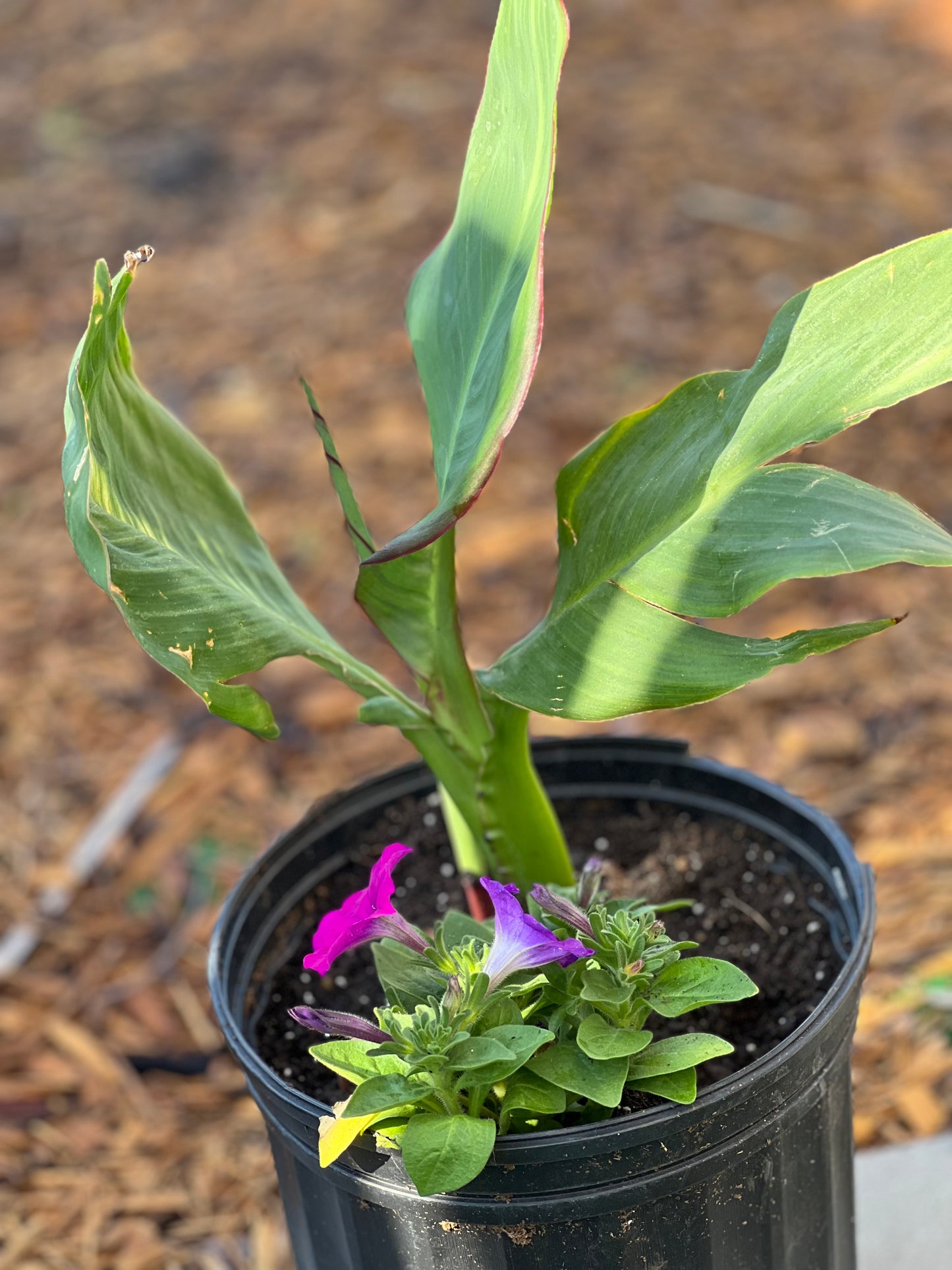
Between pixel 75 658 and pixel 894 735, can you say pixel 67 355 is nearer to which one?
pixel 75 658

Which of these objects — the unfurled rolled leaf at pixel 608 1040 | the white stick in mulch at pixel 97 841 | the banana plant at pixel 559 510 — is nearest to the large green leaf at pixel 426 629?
the banana plant at pixel 559 510

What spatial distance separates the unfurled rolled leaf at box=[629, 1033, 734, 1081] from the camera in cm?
71

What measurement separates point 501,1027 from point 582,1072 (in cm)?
5

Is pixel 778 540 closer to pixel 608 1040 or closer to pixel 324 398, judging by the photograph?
pixel 608 1040

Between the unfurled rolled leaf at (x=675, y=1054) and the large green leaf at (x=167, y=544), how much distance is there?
29cm

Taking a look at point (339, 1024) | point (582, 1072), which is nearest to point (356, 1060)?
point (339, 1024)

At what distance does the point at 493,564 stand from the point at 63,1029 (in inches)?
42.2

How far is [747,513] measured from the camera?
2.45 feet

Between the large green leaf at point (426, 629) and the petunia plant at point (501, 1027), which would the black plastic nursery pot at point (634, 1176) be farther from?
the large green leaf at point (426, 629)

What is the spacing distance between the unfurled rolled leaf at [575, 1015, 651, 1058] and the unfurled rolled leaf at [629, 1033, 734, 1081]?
14mm

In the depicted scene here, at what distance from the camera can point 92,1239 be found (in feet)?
4.48

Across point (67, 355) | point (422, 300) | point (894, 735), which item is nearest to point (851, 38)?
point (67, 355)

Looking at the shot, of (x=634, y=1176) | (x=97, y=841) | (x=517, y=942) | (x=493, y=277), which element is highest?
(x=97, y=841)

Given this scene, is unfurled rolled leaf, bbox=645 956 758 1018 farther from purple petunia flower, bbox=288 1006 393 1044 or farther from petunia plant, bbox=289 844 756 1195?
purple petunia flower, bbox=288 1006 393 1044
